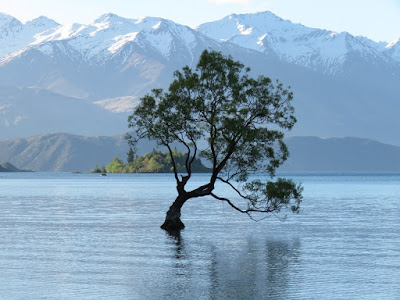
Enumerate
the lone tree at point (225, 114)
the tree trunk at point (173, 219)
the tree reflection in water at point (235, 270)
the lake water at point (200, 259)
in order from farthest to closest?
the tree trunk at point (173, 219), the lone tree at point (225, 114), the lake water at point (200, 259), the tree reflection in water at point (235, 270)

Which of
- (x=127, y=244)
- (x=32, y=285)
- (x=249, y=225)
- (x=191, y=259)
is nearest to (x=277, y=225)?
(x=249, y=225)

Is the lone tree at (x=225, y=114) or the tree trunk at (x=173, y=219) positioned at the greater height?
the lone tree at (x=225, y=114)

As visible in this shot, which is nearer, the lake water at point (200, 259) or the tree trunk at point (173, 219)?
the lake water at point (200, 259)

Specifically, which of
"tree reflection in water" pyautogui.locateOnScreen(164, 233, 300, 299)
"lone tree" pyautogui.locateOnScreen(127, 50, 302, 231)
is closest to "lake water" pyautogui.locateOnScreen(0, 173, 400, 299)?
"tree reflection in water" pyautogui.locateOnScreen(164, 233, 300, 299)

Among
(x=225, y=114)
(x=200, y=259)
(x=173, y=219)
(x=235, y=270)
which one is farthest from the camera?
(x=173, y=219)

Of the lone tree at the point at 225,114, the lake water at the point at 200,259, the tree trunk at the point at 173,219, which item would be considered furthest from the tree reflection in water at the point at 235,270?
the tree trunk at the point at 173,219

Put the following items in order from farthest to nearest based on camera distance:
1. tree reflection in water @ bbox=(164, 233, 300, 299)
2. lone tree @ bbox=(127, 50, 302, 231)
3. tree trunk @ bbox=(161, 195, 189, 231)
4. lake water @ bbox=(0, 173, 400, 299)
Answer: tree trunk @ bbox=(161, 195, 189, 231)
lone tree @ bbox=(127, 50, 302, 231)
lake water @ bbox=(0, 173, 400, 299)
tree reflection in water @ bbox=(164, 233, 300, 299)

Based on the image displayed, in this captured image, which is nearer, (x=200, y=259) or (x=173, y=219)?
(x=200, y=259)

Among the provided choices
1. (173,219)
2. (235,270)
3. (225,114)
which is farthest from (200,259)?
(173,219)

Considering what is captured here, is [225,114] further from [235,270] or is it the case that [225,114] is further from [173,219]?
[235,270]

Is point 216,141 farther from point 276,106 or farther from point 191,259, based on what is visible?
point 191,259

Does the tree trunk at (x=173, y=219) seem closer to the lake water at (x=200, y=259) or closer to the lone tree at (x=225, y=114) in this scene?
the lake water at (x=200, y=259)

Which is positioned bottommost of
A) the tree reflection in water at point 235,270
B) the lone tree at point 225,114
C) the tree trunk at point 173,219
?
the tree reflection in water at point 235,270

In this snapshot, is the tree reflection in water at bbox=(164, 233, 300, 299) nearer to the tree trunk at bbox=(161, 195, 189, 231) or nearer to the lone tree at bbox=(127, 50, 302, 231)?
the lone tree at bbox=(127, 50, 302, 231)
